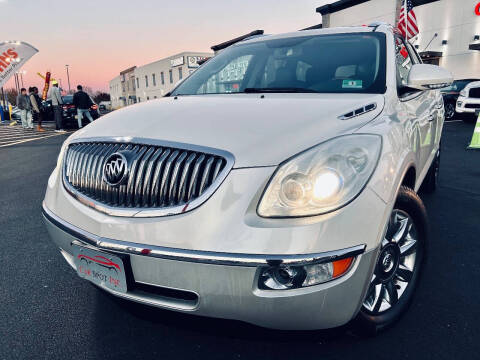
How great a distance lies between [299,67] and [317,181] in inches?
58.5

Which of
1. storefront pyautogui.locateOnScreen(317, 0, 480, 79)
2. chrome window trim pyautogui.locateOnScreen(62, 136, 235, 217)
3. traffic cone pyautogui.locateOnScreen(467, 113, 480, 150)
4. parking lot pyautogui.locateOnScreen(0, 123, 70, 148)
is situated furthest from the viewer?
storefront pyautogui.locateOnScreen(317, 0, 480, 79)

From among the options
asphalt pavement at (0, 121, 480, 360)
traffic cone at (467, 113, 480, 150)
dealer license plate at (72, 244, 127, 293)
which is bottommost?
asphalt pavement at (0, 121, 480, 360)

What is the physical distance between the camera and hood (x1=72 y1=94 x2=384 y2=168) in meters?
1.59

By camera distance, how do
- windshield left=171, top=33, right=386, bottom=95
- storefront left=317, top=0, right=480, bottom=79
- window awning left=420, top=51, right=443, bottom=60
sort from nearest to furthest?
windshield left=171, top=33, right=386, bottom=95, storefront left=317, top=0, right=480, bottom=79, window awning left=420, top=51, right=443, bottom=60

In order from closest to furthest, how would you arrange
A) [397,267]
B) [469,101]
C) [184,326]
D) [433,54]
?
[184,326]
[397,267]
[469,101]
[433,54]

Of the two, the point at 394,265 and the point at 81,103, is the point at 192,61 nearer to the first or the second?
the point at 81,103

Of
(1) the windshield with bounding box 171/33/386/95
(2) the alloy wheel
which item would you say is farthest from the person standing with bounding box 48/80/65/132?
(2) the alloy wheel

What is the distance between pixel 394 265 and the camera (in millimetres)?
1994

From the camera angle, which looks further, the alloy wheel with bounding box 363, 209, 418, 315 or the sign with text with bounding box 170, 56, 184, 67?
the sign with text with bounding box 170, 56, 184, 67

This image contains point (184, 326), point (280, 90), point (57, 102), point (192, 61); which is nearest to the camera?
point (184, 326)

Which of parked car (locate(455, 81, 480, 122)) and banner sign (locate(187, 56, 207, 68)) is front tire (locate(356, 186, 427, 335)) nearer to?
banner sign (locate(187, 56, 207, 68))

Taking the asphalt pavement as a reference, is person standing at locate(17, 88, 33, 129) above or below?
above

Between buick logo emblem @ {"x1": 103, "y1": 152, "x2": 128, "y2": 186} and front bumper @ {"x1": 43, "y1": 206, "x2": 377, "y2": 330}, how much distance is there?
0.98ft

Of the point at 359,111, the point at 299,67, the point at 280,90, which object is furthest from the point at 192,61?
the point at 359,111
